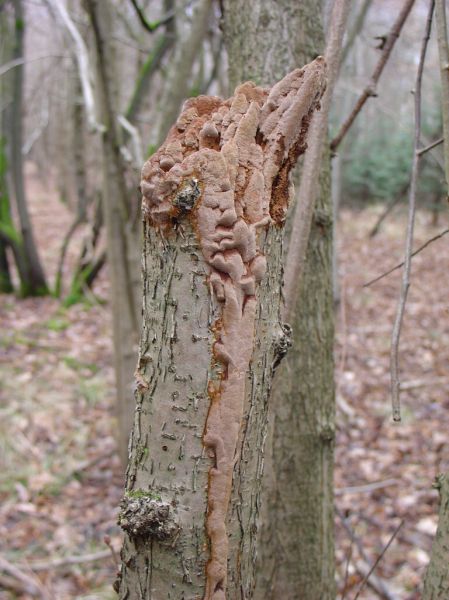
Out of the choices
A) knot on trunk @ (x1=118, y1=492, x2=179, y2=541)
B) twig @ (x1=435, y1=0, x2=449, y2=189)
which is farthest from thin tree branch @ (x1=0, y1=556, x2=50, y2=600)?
twig @ (x1=435, y1=0, x2=449, y2=189)

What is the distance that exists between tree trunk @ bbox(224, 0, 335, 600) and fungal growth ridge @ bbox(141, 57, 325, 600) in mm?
789

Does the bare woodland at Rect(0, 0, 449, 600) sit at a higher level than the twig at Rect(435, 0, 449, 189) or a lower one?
lower

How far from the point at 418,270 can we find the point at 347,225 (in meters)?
4.65

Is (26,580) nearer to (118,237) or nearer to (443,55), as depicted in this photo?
(118,237)

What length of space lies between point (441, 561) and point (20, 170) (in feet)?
27.2

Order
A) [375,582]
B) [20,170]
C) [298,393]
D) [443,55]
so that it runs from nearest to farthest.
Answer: [443,55] < [298,393] < [375,582] < [20,170]

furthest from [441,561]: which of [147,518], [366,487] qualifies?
[366,487]

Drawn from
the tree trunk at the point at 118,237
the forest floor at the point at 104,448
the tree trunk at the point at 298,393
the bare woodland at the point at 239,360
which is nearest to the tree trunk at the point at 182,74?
the bare woodland at the point at 239,360

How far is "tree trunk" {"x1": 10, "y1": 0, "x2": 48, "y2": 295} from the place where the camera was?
7.43m

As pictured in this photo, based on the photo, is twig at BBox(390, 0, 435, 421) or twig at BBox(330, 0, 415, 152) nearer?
twig at BBox(390, 0, 435, 421)

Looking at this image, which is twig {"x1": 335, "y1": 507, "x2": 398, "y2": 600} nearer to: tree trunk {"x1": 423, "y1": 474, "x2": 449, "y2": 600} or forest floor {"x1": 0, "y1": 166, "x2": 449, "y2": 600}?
forest floor {"x1": 0, "y1": 166, "x2": 449, "y2": 600}

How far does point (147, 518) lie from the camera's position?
2.94 feet

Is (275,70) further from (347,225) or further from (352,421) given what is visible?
(347,225)

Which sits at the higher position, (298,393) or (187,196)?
(187,196)
